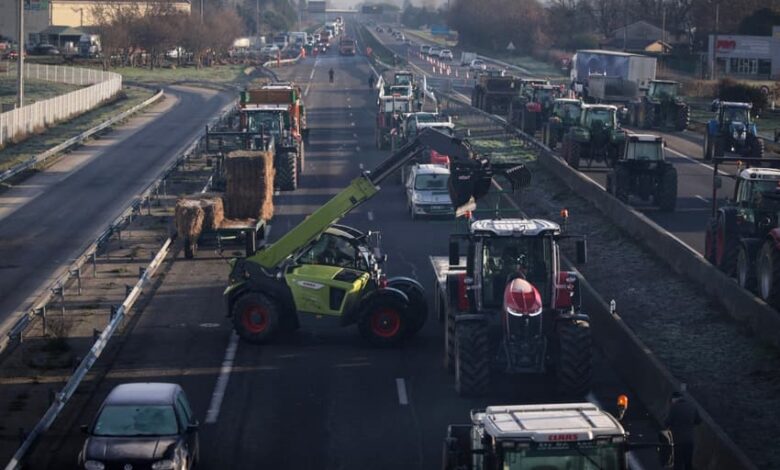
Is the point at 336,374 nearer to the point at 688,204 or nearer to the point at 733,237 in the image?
→ the point at 733,237

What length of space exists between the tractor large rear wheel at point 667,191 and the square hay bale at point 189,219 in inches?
553

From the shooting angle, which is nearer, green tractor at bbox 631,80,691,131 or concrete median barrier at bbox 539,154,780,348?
concrete median barrier at bbox 539,154,780,348

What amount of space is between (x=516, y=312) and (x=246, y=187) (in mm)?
17736

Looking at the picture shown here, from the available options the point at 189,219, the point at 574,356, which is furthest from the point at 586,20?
the point at 574,356

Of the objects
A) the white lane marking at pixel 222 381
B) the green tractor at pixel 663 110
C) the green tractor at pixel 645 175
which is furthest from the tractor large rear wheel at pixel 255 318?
the green tractor at pixel 663 110

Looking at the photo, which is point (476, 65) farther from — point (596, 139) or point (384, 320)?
point (384, 320)

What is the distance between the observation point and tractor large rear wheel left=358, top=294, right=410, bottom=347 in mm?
23453

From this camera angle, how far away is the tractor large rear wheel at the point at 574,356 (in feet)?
63.8

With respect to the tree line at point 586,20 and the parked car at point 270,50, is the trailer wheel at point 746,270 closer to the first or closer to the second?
the tree line at point 586,20

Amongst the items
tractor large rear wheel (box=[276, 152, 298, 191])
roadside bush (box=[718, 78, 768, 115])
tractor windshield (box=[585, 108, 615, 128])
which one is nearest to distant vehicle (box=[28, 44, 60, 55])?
roadside bush (box=[718, 78, 768, 115])

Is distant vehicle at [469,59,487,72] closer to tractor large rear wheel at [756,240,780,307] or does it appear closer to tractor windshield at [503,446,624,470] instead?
tractor large rear wheel at [756,240,780,307]

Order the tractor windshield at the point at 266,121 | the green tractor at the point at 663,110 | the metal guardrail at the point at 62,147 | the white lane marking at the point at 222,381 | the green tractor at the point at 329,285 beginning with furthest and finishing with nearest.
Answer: the green tractor at the point at 663,110 < the metal guardrail at the point at 62,147 < the tractor windshield at the point at 266,121 < the green tractor at the point at 329,285 < the white lane marking at the point at 222,381

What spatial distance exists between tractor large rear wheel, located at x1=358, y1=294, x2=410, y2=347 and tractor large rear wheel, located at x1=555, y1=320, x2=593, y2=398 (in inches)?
180

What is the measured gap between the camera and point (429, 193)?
3934 centimetres
